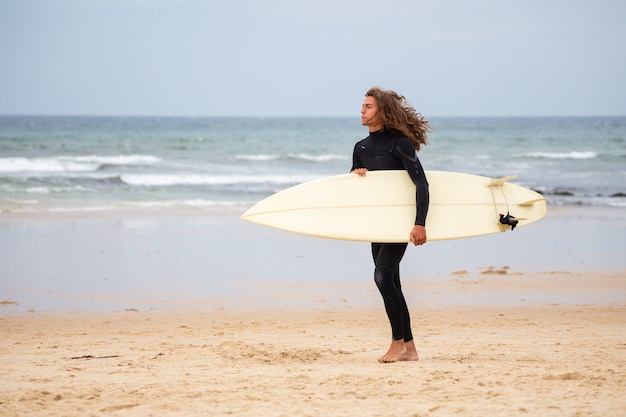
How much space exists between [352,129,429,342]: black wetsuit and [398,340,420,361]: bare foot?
0.07m

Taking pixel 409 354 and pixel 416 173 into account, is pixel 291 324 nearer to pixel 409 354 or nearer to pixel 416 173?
pixel 409 354

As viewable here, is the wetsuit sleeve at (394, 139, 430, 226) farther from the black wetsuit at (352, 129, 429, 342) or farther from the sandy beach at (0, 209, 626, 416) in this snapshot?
the sandy beach at (0, 209, 626, 416)

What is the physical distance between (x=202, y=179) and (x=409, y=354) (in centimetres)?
1908

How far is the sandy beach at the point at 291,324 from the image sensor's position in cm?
364

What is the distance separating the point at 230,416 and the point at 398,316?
4.53 feet

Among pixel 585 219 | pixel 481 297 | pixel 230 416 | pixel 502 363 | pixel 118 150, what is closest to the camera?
pixel 230 416

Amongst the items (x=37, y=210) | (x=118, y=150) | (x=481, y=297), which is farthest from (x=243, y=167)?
(x=481, y=297)

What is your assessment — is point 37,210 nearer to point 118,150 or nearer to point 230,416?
point 230,416

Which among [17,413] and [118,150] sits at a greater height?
[118,150]

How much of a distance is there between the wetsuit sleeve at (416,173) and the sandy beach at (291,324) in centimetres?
87

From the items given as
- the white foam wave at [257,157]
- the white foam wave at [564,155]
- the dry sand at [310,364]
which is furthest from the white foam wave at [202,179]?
the dry sand at [310,364]

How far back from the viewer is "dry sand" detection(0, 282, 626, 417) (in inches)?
139

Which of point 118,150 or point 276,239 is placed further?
point 118,150

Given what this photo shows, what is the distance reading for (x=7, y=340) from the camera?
5422mm
